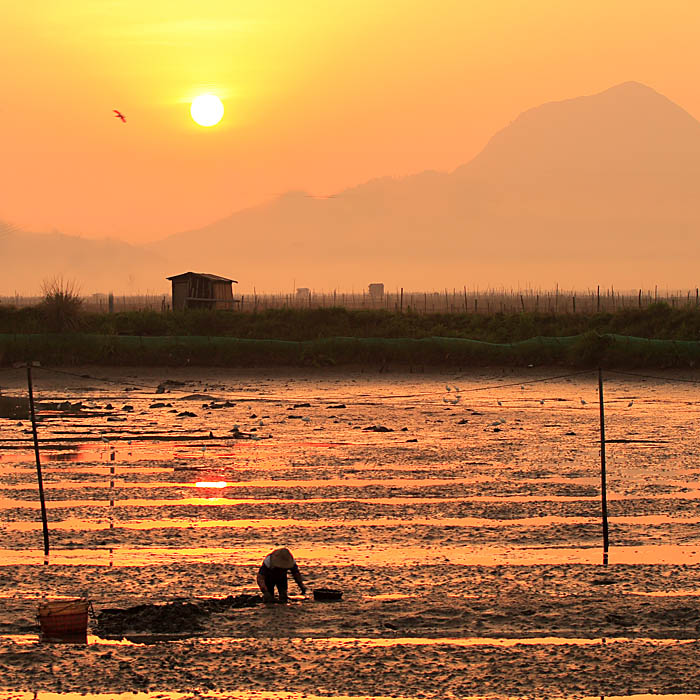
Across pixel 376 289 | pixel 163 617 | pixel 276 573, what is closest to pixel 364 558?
pixel 276 573

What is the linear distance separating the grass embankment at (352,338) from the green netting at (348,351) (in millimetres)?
49

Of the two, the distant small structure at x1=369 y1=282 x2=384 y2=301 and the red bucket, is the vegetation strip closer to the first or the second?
the red bucket

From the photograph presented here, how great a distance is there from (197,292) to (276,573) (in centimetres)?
5724

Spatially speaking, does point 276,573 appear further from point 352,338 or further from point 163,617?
point 352,338

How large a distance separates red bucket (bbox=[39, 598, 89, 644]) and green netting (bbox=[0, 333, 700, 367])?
42.0 metres

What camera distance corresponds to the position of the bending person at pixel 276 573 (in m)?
13.1

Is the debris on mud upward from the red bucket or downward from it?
downward

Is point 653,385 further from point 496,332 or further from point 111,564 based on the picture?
point 111,564

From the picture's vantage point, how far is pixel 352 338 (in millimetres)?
55312

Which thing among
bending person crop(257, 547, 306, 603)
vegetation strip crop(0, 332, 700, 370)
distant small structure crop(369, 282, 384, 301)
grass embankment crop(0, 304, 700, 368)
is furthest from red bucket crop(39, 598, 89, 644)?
distant small structure crop(369, 282, 384, 301)

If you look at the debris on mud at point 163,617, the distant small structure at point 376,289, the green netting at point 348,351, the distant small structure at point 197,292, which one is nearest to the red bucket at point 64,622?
the debris on mud at point 163,617

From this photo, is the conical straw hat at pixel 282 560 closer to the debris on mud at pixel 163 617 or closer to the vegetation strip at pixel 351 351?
the debris on mud at pixel 163 617

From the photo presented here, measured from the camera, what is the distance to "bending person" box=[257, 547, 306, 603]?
13.1 metres

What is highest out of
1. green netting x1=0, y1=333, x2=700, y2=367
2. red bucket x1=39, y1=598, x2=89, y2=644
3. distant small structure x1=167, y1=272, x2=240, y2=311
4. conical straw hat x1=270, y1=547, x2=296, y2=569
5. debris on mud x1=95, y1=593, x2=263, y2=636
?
distant small structure x1=167, y1=272, x2=240, y2=311
